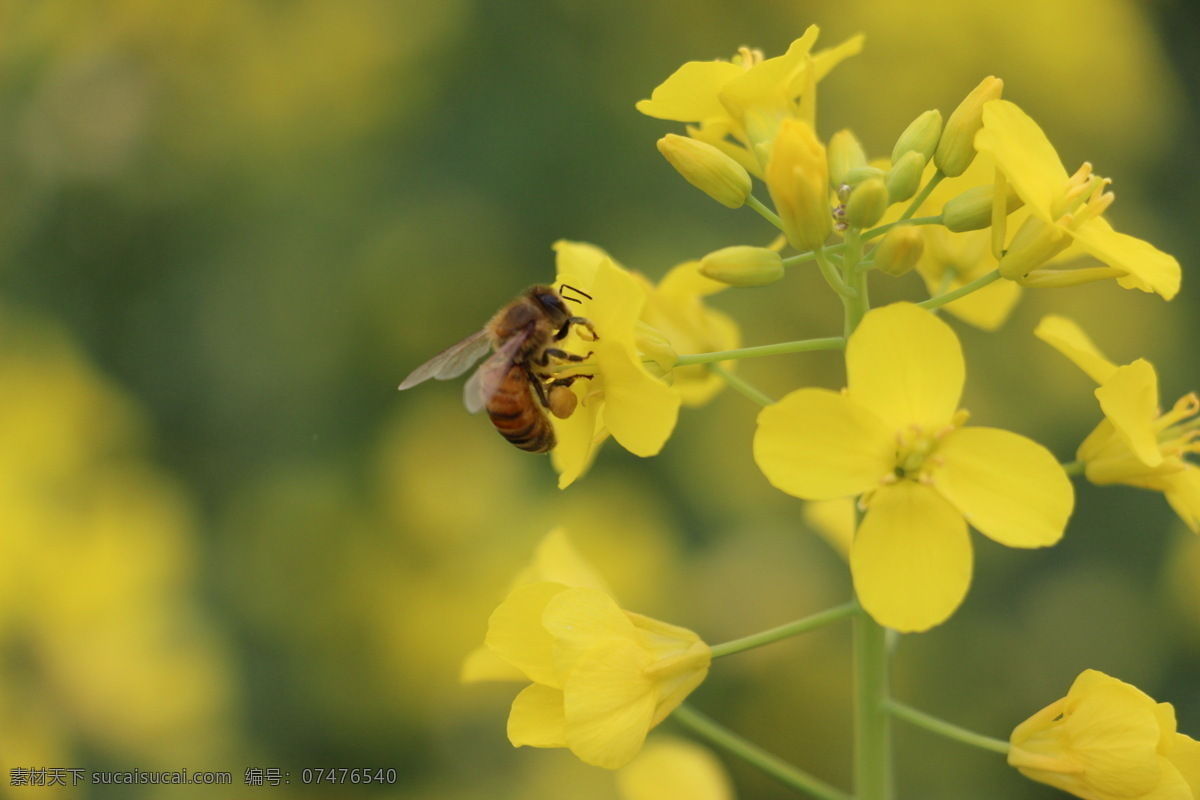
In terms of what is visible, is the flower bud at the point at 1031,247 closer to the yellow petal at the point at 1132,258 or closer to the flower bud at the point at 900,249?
the yellow petal at the point at 1132,258

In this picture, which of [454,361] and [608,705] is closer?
[608,705]

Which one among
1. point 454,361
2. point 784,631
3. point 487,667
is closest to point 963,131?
point 784,631

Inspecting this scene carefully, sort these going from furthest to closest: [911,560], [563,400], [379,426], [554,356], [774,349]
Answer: [379,426] < [554,356] < [563,400] < [774,349] < [911,560]

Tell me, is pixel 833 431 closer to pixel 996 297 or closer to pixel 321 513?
pixel 996 297

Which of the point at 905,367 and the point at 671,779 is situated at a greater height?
the point at 905,367

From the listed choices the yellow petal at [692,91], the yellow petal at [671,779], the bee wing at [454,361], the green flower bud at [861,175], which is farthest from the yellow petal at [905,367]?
the yellow petal at [671,779]

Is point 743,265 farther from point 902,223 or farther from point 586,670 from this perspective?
point 586,670

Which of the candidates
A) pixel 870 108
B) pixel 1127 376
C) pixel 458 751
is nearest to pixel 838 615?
pixel 1127 376
